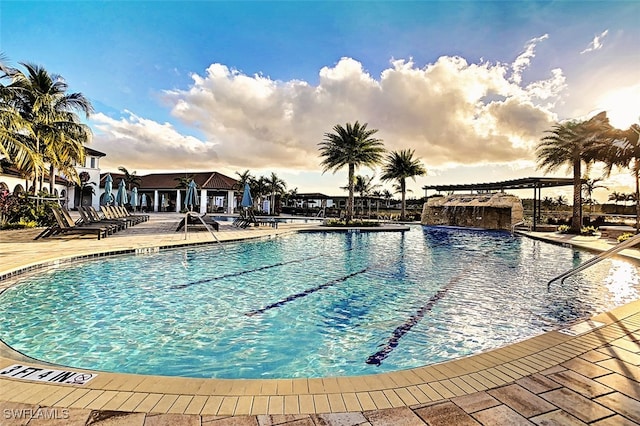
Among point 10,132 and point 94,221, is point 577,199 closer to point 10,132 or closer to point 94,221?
point 94,221

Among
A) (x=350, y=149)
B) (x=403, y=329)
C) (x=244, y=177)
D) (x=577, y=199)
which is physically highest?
(x=350, y=149)

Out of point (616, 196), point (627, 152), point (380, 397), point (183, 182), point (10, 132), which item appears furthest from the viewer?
point (616, 196)

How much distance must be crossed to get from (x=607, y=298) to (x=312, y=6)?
12162mm

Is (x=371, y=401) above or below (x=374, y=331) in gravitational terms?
above

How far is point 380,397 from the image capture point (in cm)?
240

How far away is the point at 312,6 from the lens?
38.7 feet

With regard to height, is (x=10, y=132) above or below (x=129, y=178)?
below

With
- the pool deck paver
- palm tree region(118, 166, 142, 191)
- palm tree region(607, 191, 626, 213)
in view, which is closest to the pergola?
the pool deck paver

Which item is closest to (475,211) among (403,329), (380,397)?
(403,329)

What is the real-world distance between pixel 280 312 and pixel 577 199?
21.2 metres

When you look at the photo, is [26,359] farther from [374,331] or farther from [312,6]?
[312,6]

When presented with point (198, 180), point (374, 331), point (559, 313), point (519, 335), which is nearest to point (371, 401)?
point (374, 331)

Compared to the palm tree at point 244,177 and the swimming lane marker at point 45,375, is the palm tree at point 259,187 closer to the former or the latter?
the palm tree at point 244,177

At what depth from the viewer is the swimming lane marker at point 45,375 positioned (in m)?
2.56
